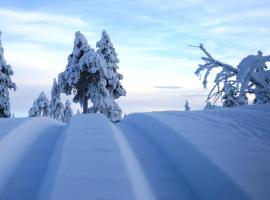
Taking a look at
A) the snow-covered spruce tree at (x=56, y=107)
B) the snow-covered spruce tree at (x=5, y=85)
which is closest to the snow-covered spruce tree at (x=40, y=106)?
the snow-covered spruce tree at (x=56, y=107)

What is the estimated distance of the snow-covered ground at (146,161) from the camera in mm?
4344

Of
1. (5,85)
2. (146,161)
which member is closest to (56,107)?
(5,85)

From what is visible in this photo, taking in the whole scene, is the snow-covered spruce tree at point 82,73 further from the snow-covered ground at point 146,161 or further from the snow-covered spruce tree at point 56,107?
the snow-covered ground at point 146,161

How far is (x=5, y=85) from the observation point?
89.9 ft

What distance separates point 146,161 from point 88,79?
2088 centimetres

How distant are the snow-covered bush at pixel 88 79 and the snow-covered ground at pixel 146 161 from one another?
59.8 feet

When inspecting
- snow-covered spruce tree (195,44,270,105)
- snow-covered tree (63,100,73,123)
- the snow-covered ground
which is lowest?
snow-covered tree (63,100,73,123)

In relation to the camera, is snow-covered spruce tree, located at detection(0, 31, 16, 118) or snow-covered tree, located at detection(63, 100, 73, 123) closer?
snow-covered spruce tree, located at detection(0, 31, 16, 118)

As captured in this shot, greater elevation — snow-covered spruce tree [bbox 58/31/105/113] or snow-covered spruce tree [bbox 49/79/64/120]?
snow-covered spruce tree [bbox 58/31/105/113]

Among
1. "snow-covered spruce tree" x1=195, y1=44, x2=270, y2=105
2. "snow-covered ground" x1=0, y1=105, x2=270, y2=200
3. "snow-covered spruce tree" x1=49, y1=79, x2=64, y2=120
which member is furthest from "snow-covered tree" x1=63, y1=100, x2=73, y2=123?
"snow-covered spruce tree" x1=195, y1=44, x2=270, y2=105

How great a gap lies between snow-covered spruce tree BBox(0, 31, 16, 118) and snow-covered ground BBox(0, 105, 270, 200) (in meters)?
20.5

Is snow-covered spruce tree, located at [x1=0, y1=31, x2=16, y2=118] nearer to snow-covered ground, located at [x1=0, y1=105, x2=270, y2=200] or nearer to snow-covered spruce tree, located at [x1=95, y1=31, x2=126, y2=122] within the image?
snow-covered spruce tree, located at [x1=95, y1=31, x2=126, y2=122]

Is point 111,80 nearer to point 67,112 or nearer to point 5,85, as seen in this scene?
point 5,85

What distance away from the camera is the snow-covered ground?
434 cm
